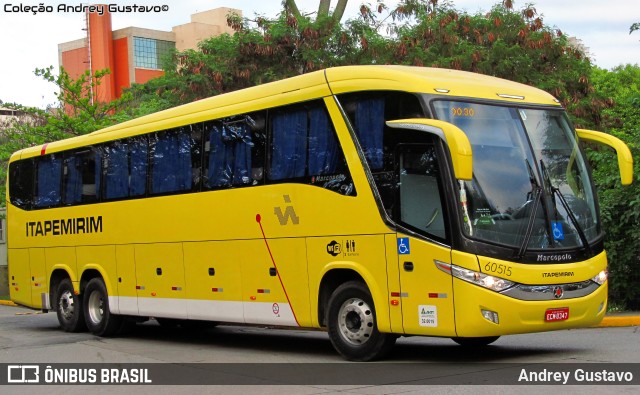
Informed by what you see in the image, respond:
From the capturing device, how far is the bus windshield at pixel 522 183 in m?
10.8

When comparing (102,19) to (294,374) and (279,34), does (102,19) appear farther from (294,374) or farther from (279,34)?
(294,374)

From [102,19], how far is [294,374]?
72.4 meters

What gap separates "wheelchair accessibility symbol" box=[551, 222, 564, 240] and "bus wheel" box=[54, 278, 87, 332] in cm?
1065

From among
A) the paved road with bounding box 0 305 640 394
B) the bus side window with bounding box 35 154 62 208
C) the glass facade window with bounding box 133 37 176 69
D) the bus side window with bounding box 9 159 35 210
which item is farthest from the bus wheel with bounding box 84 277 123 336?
the glass facade window with bounding box 133 37 176 69

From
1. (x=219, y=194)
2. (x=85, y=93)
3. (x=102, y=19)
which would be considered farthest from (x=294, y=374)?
(x=102, y=19)

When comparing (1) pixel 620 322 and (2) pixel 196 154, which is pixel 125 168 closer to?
(2) pixel 196 154

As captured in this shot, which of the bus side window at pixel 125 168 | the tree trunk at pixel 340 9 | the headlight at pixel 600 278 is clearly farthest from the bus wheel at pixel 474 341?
the tree trunk at pixel 340 9

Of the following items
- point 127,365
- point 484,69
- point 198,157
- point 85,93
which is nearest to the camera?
point 127,365

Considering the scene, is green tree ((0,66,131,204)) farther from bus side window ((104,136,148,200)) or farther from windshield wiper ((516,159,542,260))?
windshield wiper ((516,159,542,260))

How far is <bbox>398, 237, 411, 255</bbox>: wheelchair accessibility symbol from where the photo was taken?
11.2 metres

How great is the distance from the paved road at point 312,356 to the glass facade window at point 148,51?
211 feet

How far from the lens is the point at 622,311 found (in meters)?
17.0

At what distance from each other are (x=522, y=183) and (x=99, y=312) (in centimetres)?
993

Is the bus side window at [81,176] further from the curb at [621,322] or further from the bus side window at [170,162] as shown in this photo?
the curb at [621,322]
